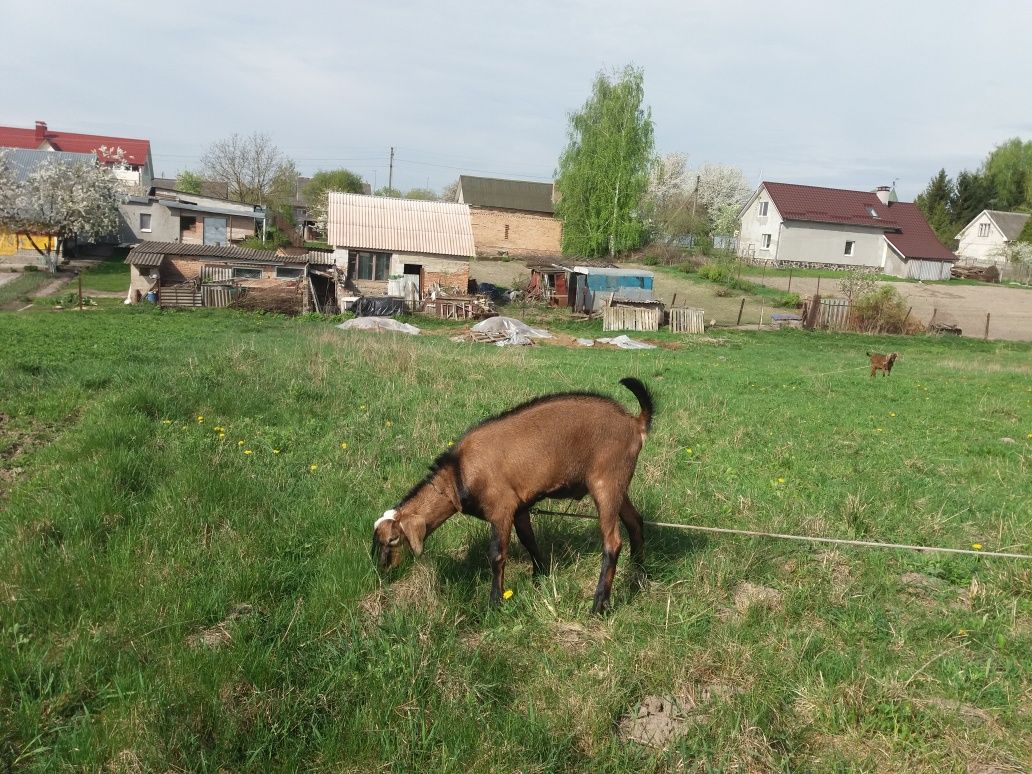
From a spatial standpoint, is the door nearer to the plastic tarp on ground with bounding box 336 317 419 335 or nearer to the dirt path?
the plastic tarp on ground with bounding box 336 317 419 335

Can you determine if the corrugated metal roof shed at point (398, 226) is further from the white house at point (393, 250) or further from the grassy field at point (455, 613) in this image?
the grassy field at point (455, 613)

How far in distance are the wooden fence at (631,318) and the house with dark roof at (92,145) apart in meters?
54.4

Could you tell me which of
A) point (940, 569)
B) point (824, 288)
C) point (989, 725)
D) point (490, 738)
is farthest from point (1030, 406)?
point (824, 288)

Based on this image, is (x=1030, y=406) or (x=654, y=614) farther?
(x=1030, y=406)

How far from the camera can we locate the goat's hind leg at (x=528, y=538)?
17.9 ft

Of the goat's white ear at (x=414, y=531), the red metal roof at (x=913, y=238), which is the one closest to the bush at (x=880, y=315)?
the red metal roof at (x=913, y=238)

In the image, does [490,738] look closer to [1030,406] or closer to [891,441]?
[891,441]

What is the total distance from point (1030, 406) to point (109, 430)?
1606cm

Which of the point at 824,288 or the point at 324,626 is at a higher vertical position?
the point at 824,288

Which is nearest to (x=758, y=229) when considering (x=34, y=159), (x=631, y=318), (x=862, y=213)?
(x=862, y=213)

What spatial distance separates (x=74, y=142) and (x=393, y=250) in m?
52.6

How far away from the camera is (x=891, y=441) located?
35.1 ft

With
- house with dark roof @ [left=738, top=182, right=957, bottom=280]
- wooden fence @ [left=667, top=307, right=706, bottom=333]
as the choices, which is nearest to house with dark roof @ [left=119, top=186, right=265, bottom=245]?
wooden fence @ [left=667, top=307, right=706, bottom=333]

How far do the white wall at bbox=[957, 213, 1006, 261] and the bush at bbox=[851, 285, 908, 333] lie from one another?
43784 millimetres
